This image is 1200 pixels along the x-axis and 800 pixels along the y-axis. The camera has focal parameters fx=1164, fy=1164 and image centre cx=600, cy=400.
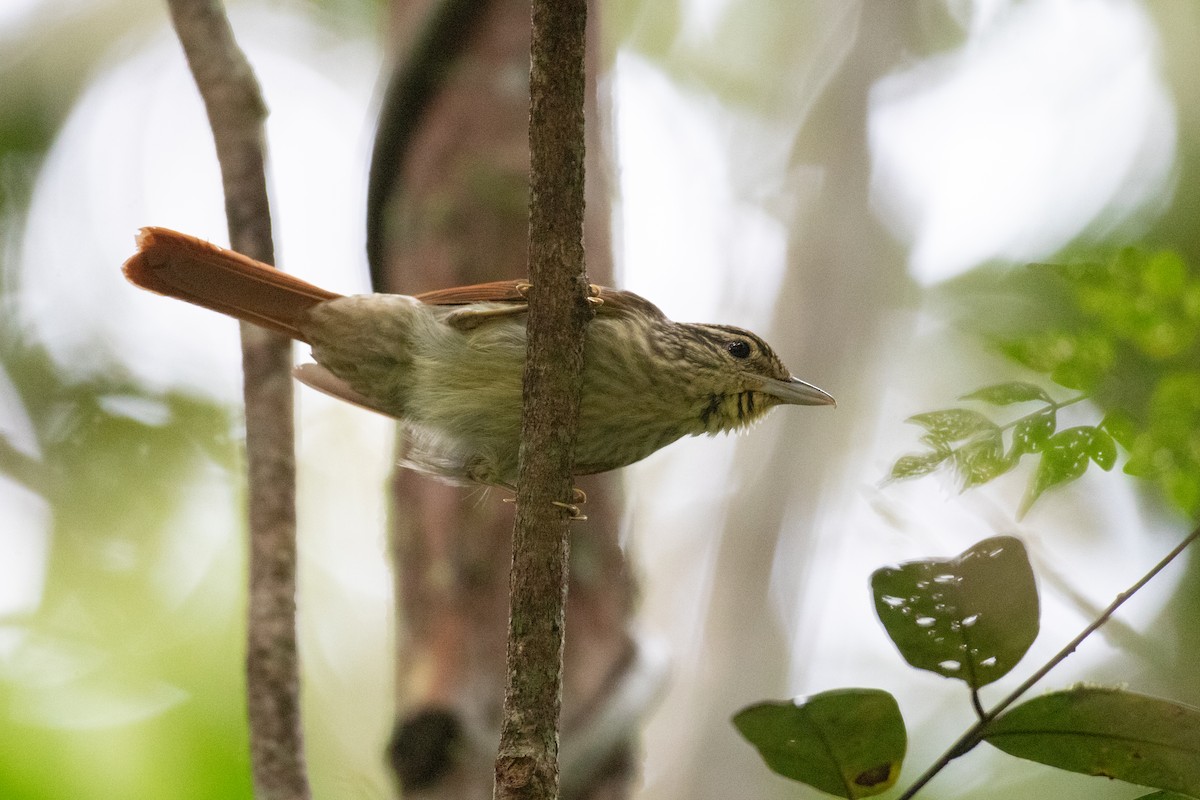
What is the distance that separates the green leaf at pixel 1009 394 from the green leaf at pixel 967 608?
0.96 ft

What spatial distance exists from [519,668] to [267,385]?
1336 millimetres

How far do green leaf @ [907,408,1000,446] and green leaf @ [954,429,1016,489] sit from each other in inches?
0.7

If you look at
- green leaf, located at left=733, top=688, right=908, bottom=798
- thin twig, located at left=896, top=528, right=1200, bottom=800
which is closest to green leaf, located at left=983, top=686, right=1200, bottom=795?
thin twig, located at left=896, top=528, right=1200, bottom=800

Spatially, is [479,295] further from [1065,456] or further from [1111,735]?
[1111,735]

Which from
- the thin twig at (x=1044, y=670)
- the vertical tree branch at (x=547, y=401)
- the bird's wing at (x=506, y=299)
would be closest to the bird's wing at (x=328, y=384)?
the bird's wing at (x=506, y=299)

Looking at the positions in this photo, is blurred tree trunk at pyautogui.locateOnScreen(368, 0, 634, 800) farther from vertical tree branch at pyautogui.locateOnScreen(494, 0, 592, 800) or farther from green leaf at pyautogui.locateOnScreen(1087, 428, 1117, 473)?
green leaf at pyautogui.locateOnScreen(1087, 428, 1117, 473)

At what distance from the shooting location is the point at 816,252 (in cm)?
550

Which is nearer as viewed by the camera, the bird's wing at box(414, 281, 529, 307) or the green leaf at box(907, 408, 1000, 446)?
the green leaf at box(907, 408, 1000, 446)

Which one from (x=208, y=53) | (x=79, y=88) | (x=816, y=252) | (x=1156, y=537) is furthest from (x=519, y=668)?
(x=79, y=88)

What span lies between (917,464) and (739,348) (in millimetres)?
1688

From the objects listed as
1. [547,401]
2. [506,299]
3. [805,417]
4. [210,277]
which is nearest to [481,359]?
[506,299]

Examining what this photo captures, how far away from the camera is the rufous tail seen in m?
3.30

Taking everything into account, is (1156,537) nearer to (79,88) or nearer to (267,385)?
(267,385)

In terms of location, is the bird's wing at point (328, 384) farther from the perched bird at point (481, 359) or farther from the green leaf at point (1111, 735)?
the green leaf at point (1111, 735)
